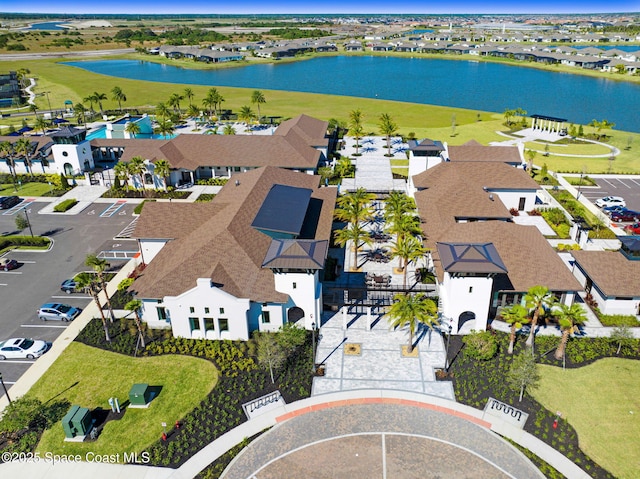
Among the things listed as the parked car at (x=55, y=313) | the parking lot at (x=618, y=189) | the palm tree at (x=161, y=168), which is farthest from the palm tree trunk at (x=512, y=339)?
the palm tree at (x=161, y=168)

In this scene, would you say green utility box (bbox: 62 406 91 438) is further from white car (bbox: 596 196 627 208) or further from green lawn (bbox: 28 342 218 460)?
white car (bbox: 596 196 627 208)

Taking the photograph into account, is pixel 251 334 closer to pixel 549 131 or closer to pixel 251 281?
pixel 251 281

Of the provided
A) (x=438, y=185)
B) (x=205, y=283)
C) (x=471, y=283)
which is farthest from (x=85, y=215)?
(x=471, y=283)

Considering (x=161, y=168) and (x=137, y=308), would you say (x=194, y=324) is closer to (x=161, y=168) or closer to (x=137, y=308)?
(x=137, y=308)

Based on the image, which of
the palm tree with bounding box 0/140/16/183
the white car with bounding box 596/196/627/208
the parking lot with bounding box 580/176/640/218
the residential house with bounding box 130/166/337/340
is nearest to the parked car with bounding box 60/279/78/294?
the residential house with bounding box 130/166/337/340

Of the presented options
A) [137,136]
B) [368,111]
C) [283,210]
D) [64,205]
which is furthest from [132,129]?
[368,111]

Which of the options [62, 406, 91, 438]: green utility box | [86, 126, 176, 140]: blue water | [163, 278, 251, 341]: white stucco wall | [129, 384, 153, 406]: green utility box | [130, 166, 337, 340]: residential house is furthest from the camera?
[86, 126, 176, 140]: blue water
